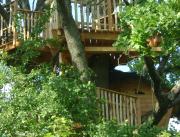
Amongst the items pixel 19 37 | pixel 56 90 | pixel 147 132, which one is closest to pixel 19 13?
pixel 19 37

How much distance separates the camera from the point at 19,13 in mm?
13461

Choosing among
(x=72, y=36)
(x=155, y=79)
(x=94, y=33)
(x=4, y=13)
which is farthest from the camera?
(x=4, y=13)

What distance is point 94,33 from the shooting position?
44.9 ft

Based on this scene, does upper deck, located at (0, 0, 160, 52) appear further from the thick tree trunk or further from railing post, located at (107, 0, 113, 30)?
the thick tree trunk

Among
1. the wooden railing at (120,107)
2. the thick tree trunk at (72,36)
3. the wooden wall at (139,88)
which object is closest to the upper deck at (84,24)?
the thick tree trunk at (72,36)

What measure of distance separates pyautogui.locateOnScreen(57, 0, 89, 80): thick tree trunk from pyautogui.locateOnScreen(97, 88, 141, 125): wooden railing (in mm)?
1048

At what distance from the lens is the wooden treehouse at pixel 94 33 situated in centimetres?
1322

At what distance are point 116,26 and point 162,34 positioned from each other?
191 inches

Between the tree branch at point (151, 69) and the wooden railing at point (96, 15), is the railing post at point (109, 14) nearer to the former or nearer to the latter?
the wooden railing at point (96, 15)

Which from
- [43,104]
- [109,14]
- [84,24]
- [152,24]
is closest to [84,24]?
[84,24]

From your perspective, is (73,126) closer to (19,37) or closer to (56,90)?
(56,90)

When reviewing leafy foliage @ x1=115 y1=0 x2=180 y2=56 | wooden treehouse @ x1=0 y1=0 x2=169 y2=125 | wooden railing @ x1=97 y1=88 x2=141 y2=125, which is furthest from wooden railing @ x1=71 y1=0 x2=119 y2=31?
leafy foliage @ x1=115 y1=0 x2=180 y2=56

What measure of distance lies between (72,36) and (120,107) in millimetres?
2252

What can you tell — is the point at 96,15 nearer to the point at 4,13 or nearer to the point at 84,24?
the point at 84,24
